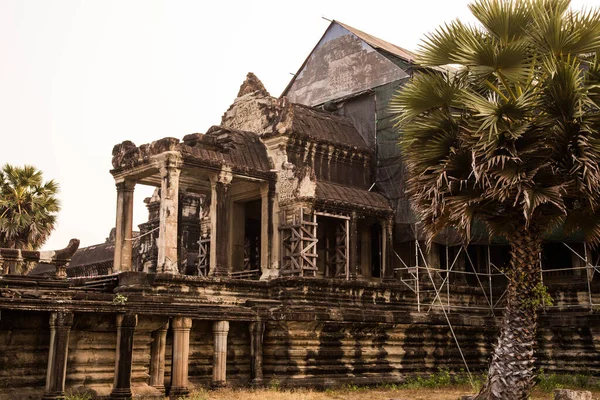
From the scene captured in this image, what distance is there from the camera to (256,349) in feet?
51.5

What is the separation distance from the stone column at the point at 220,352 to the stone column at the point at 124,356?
78.9 inches

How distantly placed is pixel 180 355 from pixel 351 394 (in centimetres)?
386

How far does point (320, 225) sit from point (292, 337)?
8944 mm

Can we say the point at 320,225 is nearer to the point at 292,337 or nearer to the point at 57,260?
the point at 292,337

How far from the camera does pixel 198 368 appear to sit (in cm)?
1518

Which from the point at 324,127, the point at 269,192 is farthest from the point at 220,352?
the point at 324,127

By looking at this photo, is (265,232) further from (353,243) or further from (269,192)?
(353,243)

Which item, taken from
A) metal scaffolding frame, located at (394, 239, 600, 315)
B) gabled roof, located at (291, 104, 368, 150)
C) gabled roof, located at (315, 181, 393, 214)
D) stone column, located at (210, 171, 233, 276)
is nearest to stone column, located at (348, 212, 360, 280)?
gabled roof, located at (315, 181, 393, 214)

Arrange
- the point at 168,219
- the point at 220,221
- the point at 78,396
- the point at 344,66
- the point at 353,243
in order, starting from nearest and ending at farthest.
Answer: the point at 78,396
the point at 168,219
the point at 220,221
the point at 353,243
the point at 344,66

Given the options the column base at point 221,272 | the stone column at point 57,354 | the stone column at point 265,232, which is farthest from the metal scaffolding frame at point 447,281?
the stone column at point 57,354

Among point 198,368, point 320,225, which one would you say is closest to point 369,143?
point 320,225

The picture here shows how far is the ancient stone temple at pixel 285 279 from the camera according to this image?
13.4m

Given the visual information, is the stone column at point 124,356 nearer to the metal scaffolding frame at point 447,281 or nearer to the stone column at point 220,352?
the stone column at point 220,352

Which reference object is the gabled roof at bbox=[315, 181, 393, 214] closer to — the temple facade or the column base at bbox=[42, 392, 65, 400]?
the temple facade
